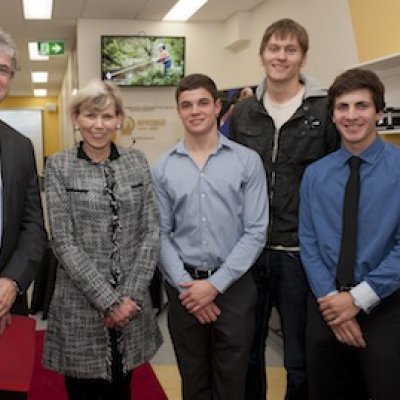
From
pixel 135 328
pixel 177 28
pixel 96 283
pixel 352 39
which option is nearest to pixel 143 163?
pixel 96 283

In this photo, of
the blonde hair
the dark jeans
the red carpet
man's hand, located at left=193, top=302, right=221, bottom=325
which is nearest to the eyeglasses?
the blonde hair

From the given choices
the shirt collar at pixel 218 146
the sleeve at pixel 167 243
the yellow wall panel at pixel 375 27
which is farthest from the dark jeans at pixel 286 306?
the yellow wall panel at pixel 375 27

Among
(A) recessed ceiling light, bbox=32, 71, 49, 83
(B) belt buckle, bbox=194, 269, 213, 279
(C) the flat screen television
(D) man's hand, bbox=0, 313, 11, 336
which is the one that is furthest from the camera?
(A) recessed ceiling light, bbox=32, 71, 49, 83

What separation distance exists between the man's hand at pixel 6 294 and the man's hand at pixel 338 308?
1.11 m

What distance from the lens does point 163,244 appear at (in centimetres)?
224

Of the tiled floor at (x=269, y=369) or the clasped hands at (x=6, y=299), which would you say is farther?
the tiled floor at (x=269, y=369)

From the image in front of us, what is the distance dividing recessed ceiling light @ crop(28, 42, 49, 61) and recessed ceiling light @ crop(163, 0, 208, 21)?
2.85 m

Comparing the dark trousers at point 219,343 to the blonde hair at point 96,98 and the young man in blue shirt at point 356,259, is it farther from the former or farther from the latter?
the blonde hair at point 96,98

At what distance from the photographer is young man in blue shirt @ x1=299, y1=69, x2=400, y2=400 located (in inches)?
76.1

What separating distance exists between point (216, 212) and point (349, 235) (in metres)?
0.54

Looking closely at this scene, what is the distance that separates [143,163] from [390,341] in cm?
116

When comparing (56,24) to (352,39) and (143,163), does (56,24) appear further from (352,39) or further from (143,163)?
(143,163)

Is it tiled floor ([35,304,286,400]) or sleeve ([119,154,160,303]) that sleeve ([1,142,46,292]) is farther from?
tiled floor ([35,304,286,400])

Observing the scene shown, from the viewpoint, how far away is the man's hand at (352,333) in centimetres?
196
